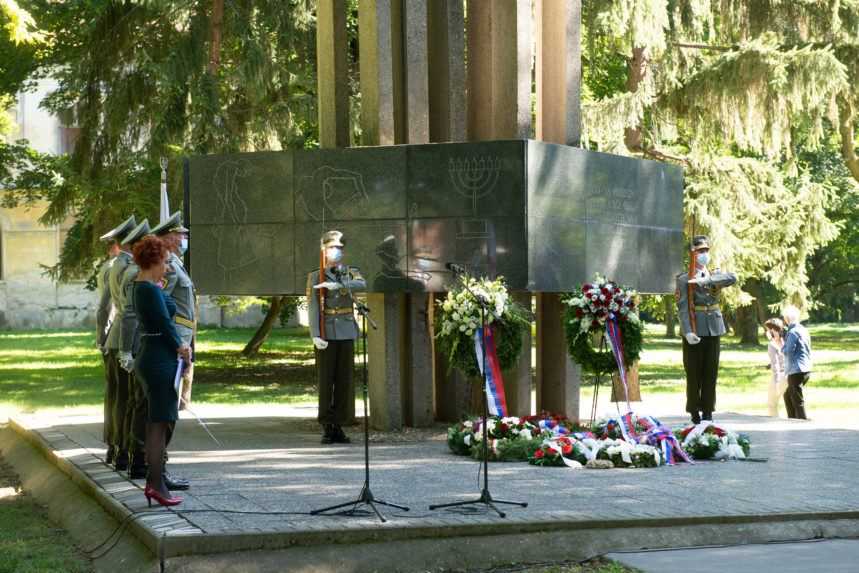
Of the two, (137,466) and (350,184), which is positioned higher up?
(350,184)

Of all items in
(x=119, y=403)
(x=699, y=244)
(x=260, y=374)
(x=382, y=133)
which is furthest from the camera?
(x=260, y=374)

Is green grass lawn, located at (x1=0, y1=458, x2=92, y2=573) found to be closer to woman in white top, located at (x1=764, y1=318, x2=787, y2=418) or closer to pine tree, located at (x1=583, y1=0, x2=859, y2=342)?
woman in white top, located at (x1=764, y1=318, x2=787, y2=418)

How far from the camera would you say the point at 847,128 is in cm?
2509

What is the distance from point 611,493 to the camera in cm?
980

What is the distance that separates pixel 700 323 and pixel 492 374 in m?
3.42

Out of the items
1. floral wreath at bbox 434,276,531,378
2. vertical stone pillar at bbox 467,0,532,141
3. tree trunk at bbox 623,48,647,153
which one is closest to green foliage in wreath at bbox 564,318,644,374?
floral wreath at bbox 434,276,531,378

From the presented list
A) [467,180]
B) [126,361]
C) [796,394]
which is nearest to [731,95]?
[796,394]

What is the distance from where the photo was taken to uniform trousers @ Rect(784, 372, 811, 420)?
17016 millimetres

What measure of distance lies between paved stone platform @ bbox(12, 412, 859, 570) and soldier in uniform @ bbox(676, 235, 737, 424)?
118 cm

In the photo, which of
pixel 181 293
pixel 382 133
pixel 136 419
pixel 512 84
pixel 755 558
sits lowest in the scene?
pixel 755 558

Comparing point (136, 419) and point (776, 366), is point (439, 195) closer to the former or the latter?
point (136, 419)

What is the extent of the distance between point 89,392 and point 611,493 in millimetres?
15281

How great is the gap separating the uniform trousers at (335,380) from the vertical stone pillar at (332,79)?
131 cm

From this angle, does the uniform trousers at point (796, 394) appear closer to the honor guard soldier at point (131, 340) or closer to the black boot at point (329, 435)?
the black boot at point (329, 435)
